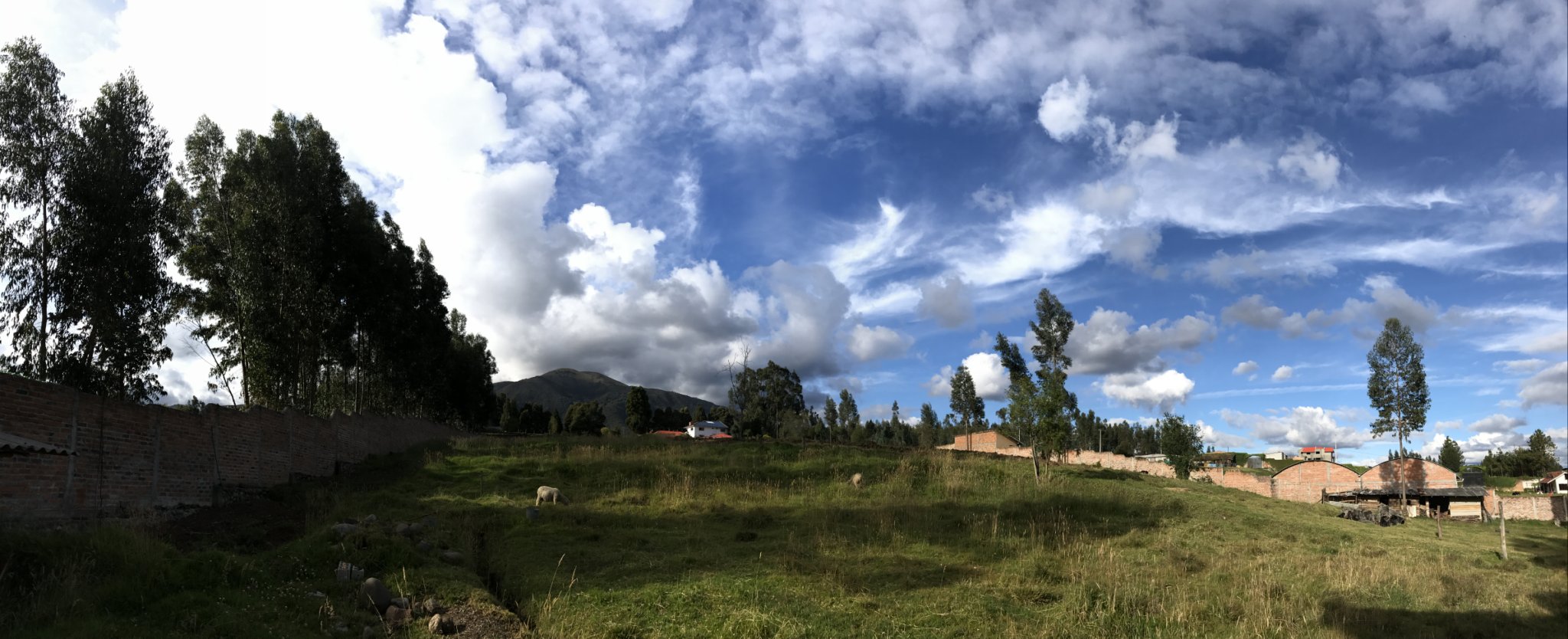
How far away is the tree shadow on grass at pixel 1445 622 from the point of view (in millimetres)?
10633

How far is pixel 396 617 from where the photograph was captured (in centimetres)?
920

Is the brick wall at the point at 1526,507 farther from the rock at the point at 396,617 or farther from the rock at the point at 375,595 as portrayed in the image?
the rock at the point at 375,595

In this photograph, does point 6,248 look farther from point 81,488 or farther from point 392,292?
point 392,292

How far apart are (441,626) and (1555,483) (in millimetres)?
84703

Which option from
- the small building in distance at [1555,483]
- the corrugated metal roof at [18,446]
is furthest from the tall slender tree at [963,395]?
the corrugated metal roof at [18,446]

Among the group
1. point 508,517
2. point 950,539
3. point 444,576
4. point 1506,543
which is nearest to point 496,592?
point 444,576

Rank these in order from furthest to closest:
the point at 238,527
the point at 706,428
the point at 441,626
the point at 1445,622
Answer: the point at 706,428
the point at 238,527
the point at 1445,622
the point at 441,626

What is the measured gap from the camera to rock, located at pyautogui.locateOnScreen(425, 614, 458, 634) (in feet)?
29.1

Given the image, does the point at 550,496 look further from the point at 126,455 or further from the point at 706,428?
the point at 706,428

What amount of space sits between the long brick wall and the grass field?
2.89 ft

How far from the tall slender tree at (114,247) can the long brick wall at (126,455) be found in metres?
3.60

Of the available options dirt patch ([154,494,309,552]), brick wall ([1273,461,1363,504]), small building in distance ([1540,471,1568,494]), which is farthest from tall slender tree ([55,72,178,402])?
small building in distance ([1540,471,1568,494])

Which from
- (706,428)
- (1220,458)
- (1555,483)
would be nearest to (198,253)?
(706,428)

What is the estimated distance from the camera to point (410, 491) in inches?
754
